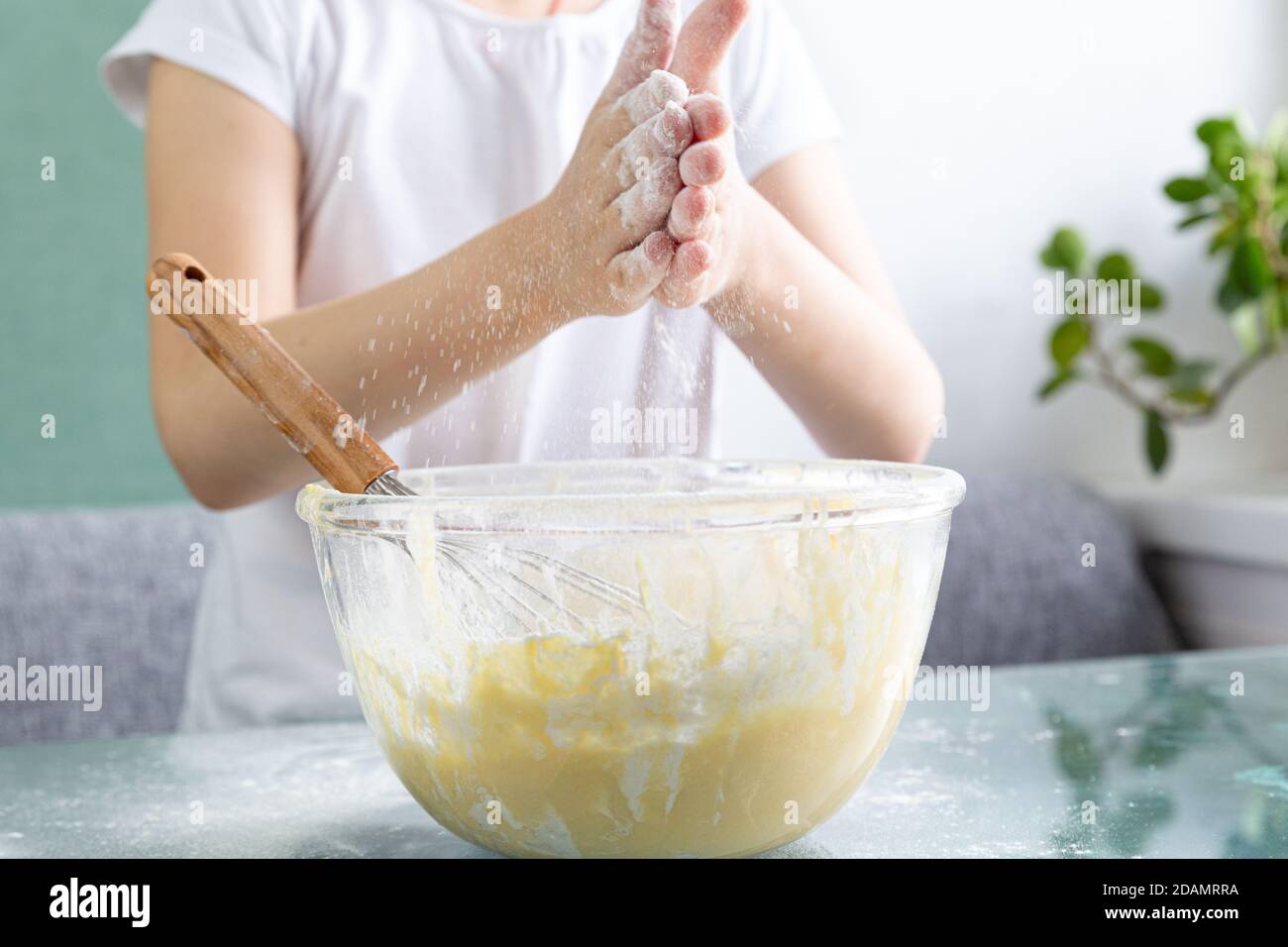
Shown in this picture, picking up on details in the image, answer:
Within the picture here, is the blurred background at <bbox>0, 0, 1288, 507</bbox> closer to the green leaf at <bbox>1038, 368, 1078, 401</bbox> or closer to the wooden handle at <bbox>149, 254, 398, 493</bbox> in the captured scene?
the green leaf at <bbox>1038, 368, 1078, 401</bbox>

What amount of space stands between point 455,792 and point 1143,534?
63.4 inches

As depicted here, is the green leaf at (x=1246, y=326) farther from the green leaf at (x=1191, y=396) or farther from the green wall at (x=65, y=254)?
the green wall at (x=65, y=254)

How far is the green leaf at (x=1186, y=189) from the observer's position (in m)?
1.78

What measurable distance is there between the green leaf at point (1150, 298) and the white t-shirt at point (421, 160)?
3.57ft

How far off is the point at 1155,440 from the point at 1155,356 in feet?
0.40

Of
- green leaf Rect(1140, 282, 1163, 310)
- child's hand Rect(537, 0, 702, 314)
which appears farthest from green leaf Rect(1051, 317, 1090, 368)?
child's hand Rect(537, 0, 702, 314)

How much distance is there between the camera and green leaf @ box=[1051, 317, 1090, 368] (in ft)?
5.99

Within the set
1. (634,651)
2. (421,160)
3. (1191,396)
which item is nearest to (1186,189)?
(1191,396)

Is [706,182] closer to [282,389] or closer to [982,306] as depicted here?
[282,389]

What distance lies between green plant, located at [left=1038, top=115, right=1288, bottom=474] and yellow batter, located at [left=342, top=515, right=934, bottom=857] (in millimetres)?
1466

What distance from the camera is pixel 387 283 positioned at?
705mm

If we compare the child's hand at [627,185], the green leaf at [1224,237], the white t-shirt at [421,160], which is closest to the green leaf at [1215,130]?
the green leaf at [1224,237]
